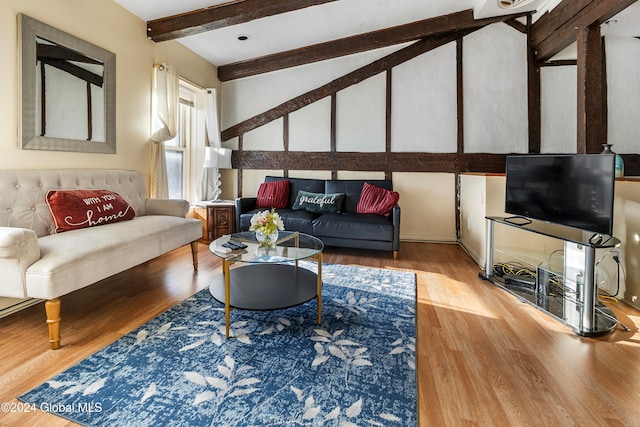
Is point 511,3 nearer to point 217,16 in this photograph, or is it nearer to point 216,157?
point 217,16

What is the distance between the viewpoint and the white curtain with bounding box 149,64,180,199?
378 cm

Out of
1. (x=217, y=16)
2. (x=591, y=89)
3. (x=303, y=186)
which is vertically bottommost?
(x=303, y=186)

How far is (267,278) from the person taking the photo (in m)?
2.47

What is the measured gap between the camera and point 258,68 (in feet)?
16.4

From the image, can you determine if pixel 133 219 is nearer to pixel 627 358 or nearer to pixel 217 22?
pixel 217 22

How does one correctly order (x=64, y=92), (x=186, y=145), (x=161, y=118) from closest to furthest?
(x=64, y=92) → (x=161, y=118) → (x=186, y=145)

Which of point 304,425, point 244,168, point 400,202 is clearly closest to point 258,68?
point 244,168

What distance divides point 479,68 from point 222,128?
12.4 feet

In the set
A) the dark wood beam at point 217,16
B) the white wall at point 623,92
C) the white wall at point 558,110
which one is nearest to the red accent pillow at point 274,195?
the dark wood beam at point 217,16

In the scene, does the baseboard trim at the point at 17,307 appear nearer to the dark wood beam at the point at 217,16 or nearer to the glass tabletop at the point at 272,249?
the glass tabletop at the point at 272,249

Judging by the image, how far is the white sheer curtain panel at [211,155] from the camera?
15.9ft

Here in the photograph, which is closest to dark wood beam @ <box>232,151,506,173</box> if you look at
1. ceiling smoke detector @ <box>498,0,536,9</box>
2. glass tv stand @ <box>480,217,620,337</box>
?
glass tv stand @ <box>480,217,620,337</box>

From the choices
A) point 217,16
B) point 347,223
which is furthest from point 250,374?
point 217,16

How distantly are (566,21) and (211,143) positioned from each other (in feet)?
14.7
